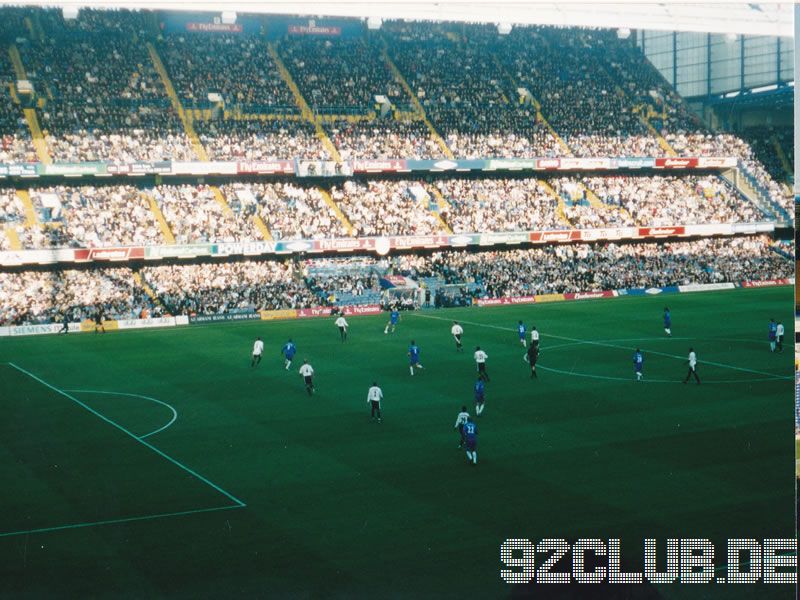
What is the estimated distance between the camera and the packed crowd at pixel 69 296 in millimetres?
50094

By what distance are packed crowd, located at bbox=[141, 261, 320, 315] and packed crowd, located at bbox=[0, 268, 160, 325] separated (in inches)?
59.1

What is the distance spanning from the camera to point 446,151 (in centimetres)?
6619

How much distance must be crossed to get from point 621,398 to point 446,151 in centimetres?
4087

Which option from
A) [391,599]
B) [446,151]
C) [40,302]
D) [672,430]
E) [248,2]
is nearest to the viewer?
[391,599]

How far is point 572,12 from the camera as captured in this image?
51.9m

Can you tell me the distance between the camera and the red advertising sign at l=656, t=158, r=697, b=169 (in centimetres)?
7100

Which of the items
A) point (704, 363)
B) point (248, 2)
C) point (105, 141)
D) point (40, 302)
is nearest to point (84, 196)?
point (105, 141)

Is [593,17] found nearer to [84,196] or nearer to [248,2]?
[248,2]

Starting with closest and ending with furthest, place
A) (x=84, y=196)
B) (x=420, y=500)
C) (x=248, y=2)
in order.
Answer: (x=420, y=500), (x=248, y=2), (x=84, y=196)

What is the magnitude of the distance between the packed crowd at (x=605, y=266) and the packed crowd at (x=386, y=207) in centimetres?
225

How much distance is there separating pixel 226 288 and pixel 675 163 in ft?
122

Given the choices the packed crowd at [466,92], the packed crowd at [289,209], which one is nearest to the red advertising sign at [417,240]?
the packed crowd at [289,209]

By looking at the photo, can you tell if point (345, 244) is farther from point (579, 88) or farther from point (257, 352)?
point (579, 88)

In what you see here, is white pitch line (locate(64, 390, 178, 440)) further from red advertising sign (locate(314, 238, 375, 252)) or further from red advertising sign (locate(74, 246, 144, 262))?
red advertising sign (locate(314, 238, 375, 252))
